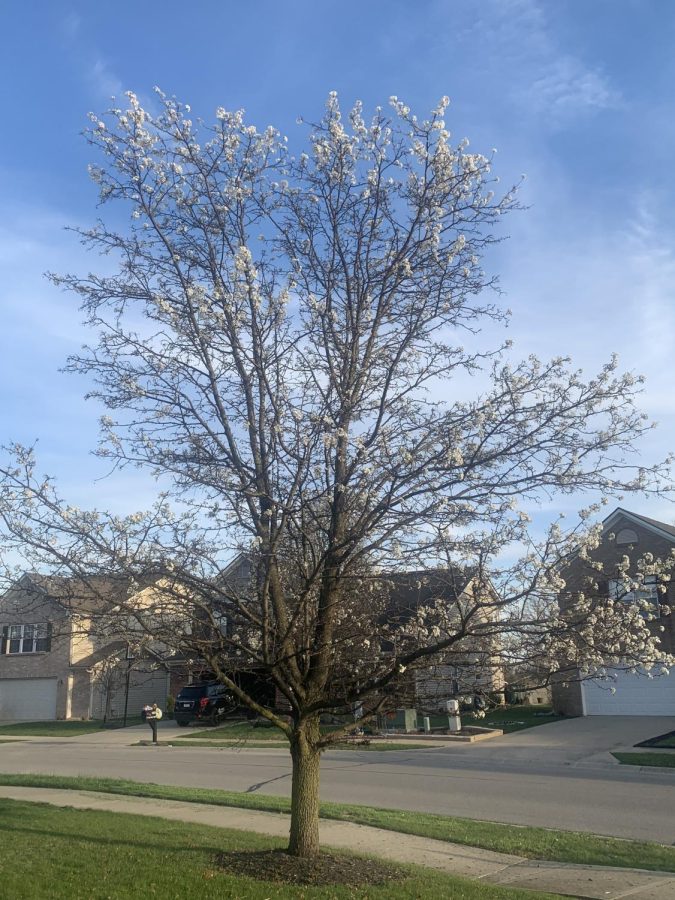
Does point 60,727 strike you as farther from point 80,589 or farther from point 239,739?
point 80,589

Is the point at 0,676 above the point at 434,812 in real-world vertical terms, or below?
above

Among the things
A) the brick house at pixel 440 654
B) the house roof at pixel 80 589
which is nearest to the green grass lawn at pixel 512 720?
the brick house at pixel 440 654

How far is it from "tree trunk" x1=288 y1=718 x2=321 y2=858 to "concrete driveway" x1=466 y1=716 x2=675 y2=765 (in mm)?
12709

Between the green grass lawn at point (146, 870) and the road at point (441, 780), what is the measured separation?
4652 mm

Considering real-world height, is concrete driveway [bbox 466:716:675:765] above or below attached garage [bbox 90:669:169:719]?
below

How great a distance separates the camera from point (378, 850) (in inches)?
358

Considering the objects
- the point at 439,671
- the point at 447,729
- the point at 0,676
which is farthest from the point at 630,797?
the point at 0,676

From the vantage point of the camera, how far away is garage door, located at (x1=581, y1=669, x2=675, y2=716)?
87.8 feet

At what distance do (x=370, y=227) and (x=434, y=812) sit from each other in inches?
359

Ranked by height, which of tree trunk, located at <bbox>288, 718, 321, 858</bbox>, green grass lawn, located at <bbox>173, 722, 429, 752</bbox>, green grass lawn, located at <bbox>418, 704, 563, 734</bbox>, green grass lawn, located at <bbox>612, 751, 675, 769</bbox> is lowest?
green grass lawn, located at <bbox>612, 751, 675, 769</bbox>

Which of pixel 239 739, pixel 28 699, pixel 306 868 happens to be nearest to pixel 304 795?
pixel 306 868

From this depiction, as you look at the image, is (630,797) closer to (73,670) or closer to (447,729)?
(447,729)

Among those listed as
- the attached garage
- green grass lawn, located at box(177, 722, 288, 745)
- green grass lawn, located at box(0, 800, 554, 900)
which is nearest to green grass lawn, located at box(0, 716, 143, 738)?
the attached garage

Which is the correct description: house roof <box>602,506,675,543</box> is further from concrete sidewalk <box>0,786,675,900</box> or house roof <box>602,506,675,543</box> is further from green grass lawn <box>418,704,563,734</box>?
concrete sidewalk <box>0,786,675,900</box>
